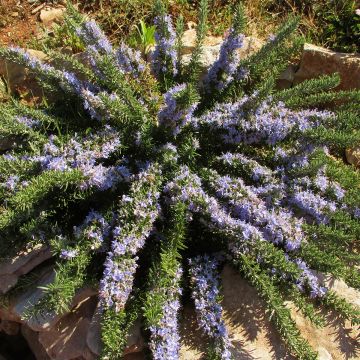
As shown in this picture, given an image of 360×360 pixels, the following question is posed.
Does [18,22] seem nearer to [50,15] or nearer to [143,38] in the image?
[50,15]

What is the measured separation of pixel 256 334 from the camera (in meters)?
3.29

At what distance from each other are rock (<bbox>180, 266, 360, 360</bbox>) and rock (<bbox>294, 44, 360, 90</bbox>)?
2.06 meters

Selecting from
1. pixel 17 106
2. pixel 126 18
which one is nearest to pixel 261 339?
pixel 17 106

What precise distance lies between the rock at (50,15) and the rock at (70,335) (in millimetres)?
3096

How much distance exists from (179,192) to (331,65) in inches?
91.7

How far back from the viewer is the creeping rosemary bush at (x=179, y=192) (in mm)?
A: 2902

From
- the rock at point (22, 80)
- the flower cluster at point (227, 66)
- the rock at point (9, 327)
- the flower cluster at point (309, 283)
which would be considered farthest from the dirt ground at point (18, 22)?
the flower cluster at point (309, 283)

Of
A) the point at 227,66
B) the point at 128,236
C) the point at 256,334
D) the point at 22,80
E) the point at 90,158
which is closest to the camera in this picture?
the point at 128,236

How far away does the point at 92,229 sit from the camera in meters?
3.07

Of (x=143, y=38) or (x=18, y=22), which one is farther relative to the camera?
(x=18, y=22)

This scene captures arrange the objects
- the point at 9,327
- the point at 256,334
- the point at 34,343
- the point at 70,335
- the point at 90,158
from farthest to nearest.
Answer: the point at 9,327
the point at 34,343
the point at 70,335
the point at 256,334
the point at 90,158

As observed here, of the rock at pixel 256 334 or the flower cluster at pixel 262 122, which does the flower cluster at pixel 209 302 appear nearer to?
the rock at pixel 256 334

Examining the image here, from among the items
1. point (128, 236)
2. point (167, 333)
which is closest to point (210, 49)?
point (128, 236)

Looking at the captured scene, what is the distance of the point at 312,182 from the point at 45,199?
1.93 metres
